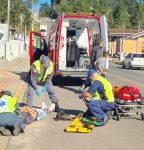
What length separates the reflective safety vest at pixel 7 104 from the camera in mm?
9516

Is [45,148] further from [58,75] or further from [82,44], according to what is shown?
[82,44]

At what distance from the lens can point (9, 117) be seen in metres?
9.35

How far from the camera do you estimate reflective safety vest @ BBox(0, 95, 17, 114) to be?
31.2 ft

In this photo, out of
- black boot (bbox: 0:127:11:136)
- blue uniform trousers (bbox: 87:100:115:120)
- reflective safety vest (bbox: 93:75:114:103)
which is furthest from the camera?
reflective safety vest (bbox: 93:75:114:103)

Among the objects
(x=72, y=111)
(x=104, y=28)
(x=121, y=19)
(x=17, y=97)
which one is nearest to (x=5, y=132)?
(x=72, y=111)

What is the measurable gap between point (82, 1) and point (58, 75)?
105 metres

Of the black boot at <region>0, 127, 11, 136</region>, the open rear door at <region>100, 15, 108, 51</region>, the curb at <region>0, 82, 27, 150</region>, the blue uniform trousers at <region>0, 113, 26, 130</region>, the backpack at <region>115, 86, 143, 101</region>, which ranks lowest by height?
the curb at <region>0, 82, 27, 150</region>

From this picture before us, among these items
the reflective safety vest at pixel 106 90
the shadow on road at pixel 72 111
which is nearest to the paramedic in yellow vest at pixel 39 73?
the shadow on road at pixel 72 111

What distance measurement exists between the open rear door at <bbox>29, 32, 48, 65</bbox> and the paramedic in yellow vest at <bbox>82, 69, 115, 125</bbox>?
36.1ft

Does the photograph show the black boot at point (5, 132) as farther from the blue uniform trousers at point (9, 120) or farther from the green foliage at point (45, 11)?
the green foliage at point (45, 11)

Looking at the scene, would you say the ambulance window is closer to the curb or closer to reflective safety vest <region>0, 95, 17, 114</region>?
the curb

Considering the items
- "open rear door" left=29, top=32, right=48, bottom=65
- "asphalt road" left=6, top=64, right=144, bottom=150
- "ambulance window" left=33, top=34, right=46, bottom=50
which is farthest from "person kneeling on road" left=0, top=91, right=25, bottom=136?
"ambulance window" left=33, top=34, right=46, bottom=50

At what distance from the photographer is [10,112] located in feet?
31.1

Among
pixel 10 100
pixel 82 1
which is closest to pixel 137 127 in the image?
pixel 10 100
